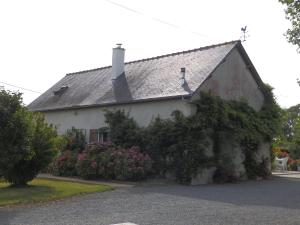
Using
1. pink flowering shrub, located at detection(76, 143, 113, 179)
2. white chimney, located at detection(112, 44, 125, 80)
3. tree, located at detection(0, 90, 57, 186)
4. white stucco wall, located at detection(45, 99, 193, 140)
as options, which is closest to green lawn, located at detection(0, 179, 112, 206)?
tree, located at detection(0, 90, 57, 186)

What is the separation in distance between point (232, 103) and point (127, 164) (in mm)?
6293

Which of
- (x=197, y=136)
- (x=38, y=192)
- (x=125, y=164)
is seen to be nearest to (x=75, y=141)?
(x=125, y=164)

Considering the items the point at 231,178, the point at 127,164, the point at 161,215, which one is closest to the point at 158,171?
the point at 127,164

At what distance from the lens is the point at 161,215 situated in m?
11.2

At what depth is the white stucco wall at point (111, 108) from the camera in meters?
21.6

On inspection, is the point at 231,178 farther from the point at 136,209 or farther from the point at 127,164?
the point at 136,209

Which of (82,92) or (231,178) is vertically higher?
(82,92)

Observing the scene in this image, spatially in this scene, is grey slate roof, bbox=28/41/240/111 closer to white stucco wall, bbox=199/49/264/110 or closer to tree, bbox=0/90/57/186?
white stucco wall, bbox=199/49/264/110

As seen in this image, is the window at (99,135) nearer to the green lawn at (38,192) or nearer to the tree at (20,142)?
the tree at (20,142)

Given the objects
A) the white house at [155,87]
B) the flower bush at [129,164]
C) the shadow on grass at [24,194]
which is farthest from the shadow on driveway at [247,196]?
the white house at [155,87]

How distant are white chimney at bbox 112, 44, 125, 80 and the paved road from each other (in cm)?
1258

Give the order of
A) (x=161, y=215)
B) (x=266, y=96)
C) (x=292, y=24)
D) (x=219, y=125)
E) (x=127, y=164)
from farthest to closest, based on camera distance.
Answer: (x=266, y=96) < (x=219, y=125) < (x=127, y=164) < (x=292, y=24) < (x=161, y=215)

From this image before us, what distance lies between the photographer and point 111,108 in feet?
80.1

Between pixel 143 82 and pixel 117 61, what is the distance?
376cm
